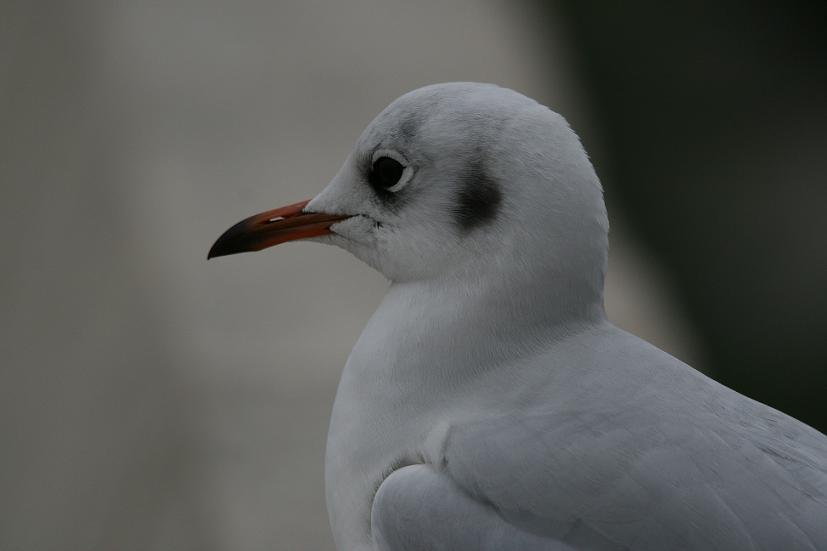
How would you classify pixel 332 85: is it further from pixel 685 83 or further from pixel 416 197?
pixel 416 197

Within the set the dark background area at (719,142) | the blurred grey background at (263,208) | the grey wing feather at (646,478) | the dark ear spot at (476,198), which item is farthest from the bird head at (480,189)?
the dark background area at (719,142)

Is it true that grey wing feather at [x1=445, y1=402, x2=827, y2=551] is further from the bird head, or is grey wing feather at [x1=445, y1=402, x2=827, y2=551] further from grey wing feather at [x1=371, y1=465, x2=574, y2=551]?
the bird head

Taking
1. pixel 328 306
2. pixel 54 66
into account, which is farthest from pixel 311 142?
pixel 54 66

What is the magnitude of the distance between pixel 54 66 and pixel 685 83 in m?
1.45

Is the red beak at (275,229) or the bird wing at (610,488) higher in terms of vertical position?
the red beak at (275,229)

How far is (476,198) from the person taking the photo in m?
0.80

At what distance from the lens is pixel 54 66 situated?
2.00 metres

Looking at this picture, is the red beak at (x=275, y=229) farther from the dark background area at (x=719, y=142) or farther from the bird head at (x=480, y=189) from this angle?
the dark background area at (x=719, y=142)

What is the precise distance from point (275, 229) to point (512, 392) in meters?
0.26

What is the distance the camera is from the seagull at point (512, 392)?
0.70m

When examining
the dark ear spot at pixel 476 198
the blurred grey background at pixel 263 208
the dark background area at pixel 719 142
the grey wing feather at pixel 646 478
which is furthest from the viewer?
the dark background area at pixel 719 142

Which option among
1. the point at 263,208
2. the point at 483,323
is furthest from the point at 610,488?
the point at 263,208

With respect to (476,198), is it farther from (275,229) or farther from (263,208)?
(263,208)

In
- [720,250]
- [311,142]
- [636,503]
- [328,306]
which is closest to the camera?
[636,503]
